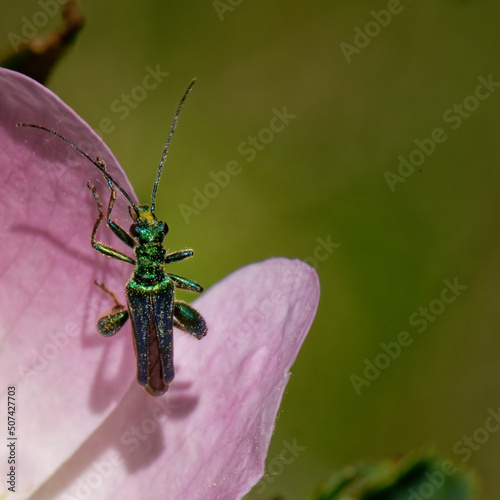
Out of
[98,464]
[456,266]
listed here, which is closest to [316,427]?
[456,266]

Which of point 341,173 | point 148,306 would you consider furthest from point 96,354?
point 341,173

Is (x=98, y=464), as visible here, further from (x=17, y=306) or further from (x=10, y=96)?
(x=10, y=96)

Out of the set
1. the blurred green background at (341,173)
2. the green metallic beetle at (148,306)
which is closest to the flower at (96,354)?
the green metallic beetle at (148,306)

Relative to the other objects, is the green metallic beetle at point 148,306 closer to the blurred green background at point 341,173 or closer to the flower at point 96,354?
the flower at point 96,354

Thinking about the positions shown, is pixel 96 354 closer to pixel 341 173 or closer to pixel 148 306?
pixel 148 306

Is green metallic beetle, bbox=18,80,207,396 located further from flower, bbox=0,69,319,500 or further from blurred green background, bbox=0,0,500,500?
blurred green background, bbox=0,0,500,500

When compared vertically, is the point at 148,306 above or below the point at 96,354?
above
